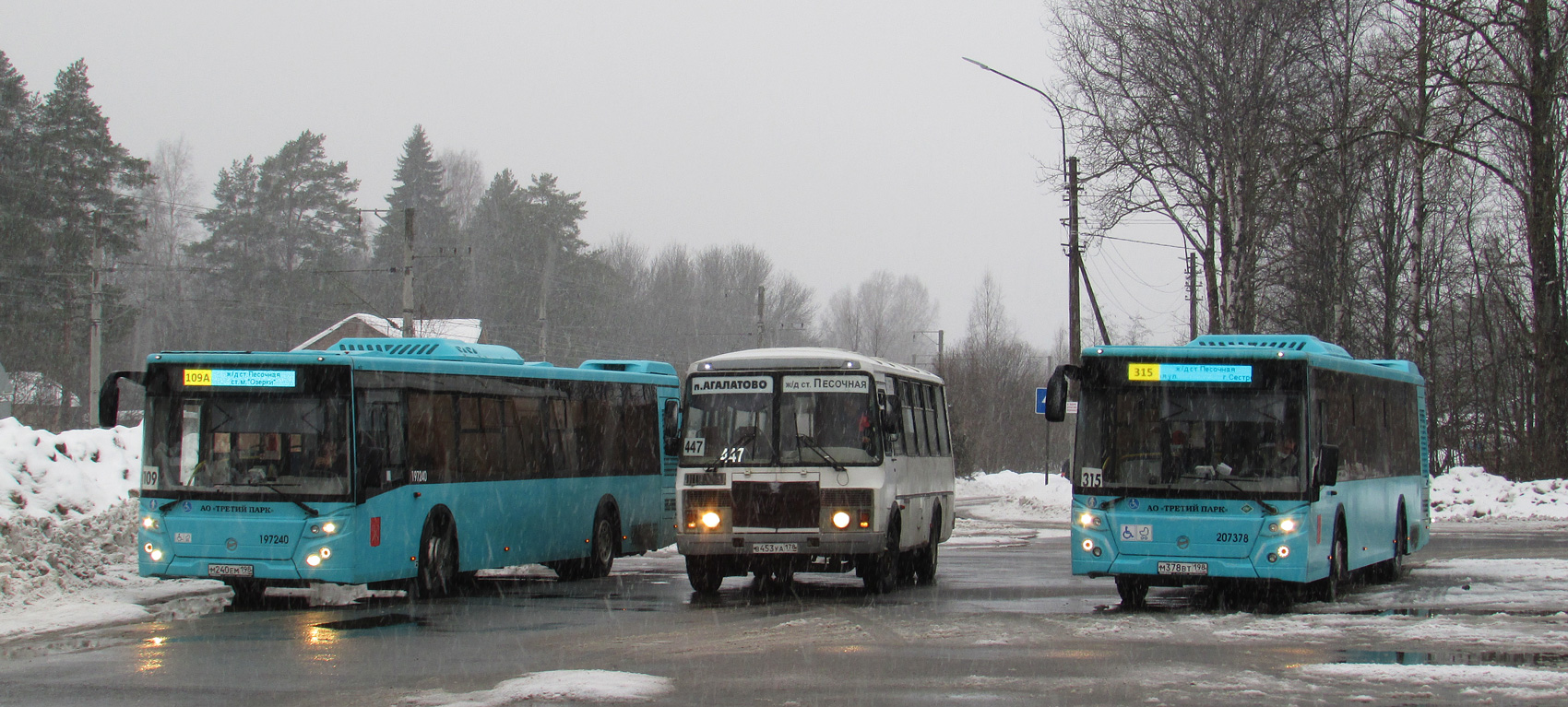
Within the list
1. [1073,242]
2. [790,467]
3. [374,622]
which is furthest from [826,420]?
[1073,242]

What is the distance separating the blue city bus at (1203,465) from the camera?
580 inches

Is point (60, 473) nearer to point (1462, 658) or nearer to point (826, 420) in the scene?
point (826, 420)

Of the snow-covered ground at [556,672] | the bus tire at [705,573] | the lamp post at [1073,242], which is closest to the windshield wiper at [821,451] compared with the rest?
the bus tire at [705,573]

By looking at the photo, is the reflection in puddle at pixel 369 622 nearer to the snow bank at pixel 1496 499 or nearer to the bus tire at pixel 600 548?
the bus tire at pixel 600 548

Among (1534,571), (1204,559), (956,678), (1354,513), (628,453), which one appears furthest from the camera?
(628,453)

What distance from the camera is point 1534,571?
19109 millimetres

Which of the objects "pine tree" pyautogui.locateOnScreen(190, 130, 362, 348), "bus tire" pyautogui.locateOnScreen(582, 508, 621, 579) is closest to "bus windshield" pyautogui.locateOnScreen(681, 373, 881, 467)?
"bus tire" pyautogui.locateOnScreen(582, 508, 621, 579)

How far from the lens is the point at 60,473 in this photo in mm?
19609

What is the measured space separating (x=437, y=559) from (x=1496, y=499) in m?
27.5

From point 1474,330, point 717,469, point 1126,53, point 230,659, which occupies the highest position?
point 1126,53

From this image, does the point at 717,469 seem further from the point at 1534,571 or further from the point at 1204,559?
the point at 1534,571

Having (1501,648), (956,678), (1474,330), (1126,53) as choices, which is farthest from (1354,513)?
(1474,330)

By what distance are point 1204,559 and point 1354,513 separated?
3.03m

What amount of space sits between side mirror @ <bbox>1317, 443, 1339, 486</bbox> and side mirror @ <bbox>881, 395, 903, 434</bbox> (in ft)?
14.2
